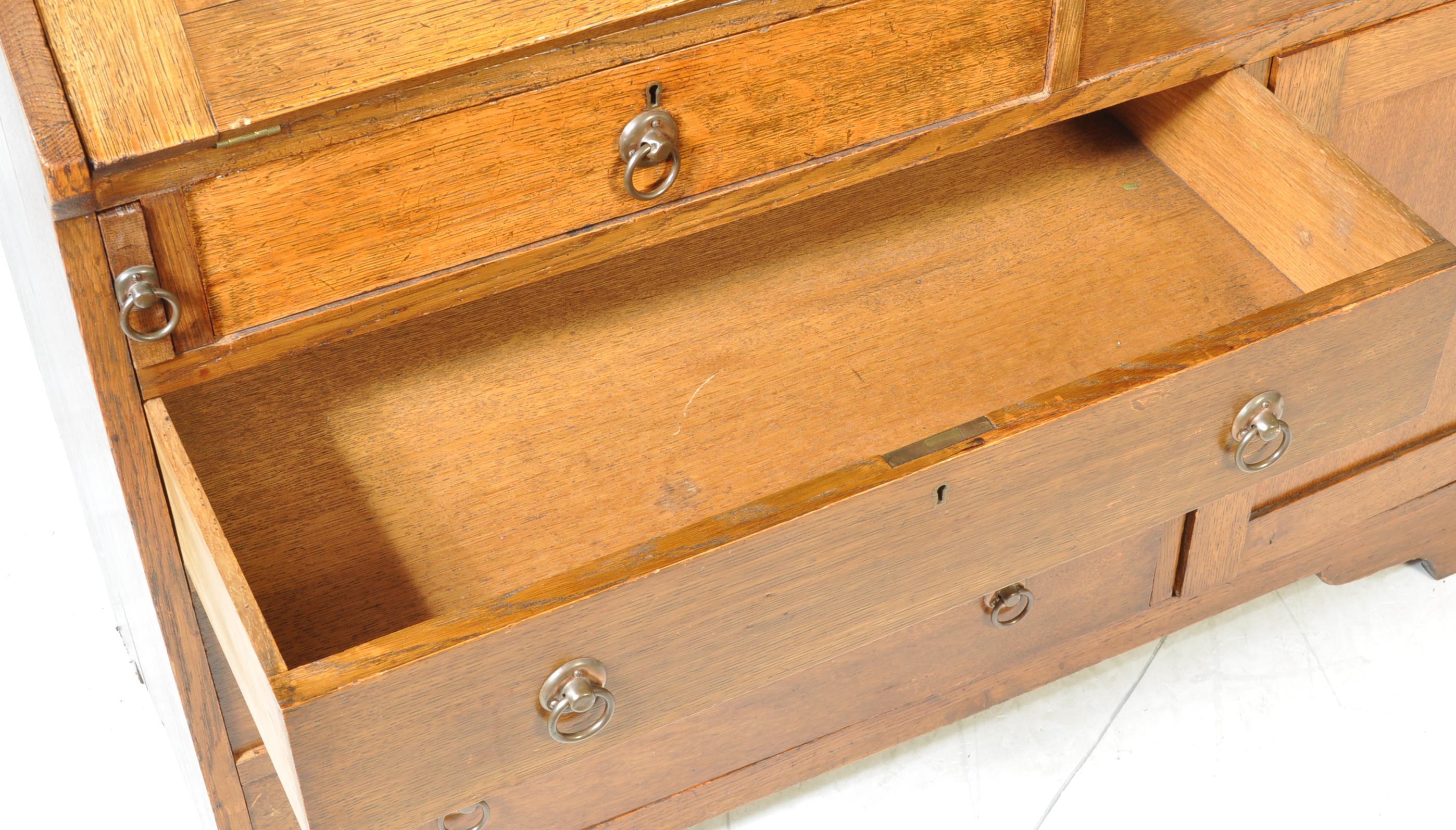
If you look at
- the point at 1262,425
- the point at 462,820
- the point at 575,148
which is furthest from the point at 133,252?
the point at 1262,425

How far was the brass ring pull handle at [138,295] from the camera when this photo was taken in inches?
34.8

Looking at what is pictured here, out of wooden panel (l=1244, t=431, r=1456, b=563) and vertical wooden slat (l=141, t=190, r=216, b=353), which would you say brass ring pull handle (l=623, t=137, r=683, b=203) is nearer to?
vertical wooden slat (l=141, t=190, r=216, b=353)

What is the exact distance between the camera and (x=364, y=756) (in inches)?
34.0

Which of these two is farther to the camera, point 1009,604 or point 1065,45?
point 1009,604

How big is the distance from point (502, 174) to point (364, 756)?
0.36m

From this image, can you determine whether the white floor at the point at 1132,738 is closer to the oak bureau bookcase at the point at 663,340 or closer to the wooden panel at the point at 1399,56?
the oak bureau bookcase at the point at 663,340

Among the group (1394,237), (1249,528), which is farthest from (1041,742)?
(1394,237)

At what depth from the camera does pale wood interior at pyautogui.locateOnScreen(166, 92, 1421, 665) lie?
3.47ft

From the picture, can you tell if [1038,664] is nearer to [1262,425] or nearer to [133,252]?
[1262,425]

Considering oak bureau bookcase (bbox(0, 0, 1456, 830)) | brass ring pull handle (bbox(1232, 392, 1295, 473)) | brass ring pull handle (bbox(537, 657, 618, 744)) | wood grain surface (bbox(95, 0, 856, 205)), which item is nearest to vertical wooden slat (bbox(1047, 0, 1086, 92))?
oak bureau bookcase (bbox(0, 0, 1456, 830))

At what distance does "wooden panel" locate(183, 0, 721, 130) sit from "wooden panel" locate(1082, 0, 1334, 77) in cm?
37

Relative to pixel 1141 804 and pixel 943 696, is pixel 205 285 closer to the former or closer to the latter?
pixel 943 696

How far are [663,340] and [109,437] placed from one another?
1.37 feet

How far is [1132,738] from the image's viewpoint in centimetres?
157
